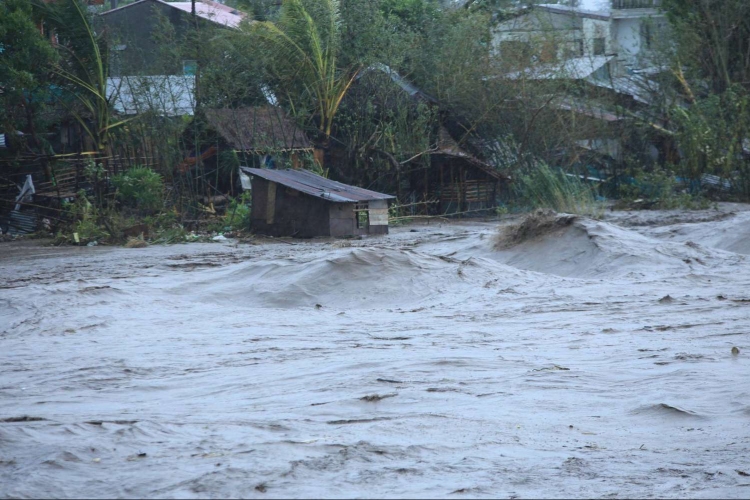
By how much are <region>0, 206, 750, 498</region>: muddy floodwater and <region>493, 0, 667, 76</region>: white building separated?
10025 mm

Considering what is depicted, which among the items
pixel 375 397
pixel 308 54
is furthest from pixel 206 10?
pixel 375 397

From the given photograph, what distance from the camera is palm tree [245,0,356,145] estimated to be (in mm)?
18688

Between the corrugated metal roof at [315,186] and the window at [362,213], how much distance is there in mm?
171

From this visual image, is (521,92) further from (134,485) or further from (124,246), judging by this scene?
(134,485)

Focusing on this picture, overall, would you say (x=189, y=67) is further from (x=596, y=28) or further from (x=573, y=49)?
(x=596, y=28)

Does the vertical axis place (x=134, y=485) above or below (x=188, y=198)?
below

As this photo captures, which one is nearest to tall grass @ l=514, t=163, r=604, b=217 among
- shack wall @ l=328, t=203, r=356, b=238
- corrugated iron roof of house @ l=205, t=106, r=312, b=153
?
shack wall @ l=328, t=203, r=356, b=238

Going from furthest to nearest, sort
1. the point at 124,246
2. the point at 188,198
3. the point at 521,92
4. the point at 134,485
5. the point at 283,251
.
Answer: the point at 521,92
the point at 188,198
the point at 124,246
the point at 283,251
the point at 134,485

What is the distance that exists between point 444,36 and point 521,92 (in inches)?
97.5

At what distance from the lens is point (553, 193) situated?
16734 mm

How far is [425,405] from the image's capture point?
15.4ft

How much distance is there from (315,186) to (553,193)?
15.9 feet

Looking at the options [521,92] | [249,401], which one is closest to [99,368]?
[249,401]

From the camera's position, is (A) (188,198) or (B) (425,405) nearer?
(B) (425,405)
